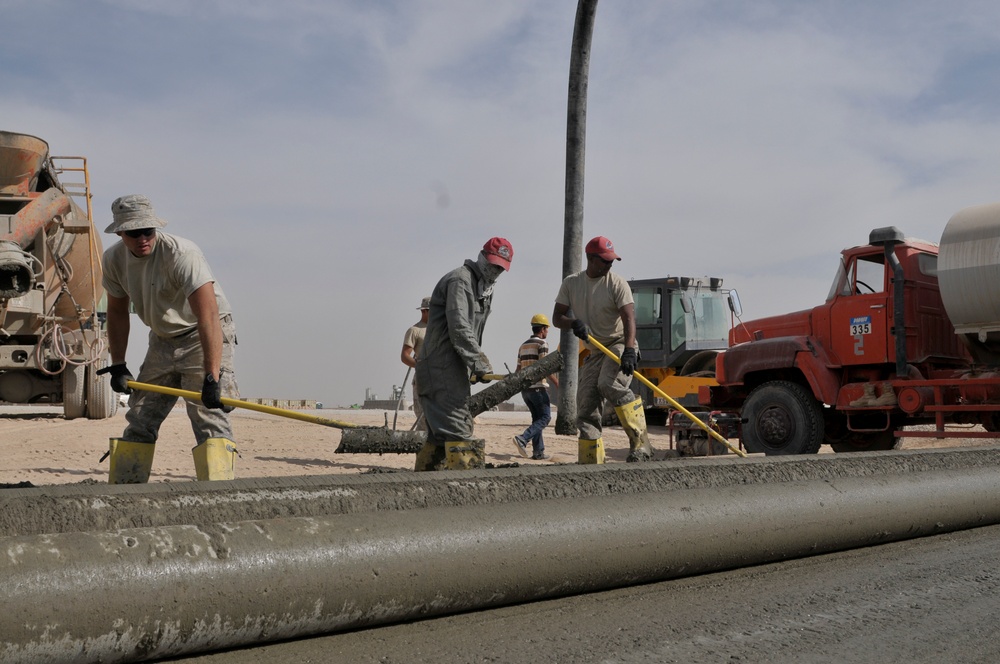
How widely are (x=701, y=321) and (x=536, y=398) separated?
6.05 m

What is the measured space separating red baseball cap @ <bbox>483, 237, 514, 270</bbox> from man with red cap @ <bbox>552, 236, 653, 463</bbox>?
1.28m

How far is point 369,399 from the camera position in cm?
3631

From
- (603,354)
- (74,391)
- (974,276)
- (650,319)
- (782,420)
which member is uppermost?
(650,319)

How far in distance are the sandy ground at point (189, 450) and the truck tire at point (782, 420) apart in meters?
1.21

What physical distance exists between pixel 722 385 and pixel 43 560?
9635 mm

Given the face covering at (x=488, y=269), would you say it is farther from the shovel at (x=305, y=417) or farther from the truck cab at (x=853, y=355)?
the truck cab at (x=853, y=355)

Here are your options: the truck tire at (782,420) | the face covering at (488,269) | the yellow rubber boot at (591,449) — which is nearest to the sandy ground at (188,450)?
the truck tire at (782,420)

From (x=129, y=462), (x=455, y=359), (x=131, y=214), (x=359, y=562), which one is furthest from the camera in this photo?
(x=455, y=359)

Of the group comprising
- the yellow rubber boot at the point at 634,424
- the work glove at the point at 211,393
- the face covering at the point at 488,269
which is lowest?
the yellow rubber boot at the point at 634,424

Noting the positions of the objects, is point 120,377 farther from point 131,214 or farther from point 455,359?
point 455,359

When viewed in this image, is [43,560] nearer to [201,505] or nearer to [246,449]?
[201,505]

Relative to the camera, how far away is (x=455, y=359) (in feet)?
19.5

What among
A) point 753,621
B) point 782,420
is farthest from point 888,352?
point 753,621

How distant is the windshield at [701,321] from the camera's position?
51.1 ft
